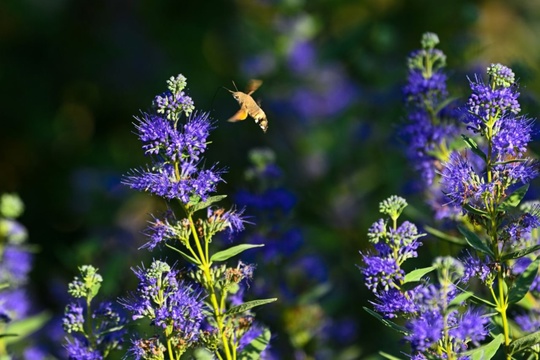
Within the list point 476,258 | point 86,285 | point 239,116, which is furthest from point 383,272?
point 86,285

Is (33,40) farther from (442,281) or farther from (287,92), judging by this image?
(442,281)

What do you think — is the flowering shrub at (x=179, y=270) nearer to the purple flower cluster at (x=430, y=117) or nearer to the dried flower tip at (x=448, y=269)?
the dried flower tip at (x=448, y=269)

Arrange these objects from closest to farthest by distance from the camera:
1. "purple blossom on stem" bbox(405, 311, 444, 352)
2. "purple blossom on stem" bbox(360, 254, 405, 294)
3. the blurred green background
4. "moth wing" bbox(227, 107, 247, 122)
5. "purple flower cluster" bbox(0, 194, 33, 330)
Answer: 1. "purple blossom on stem" bbox(405, 311, 444, 352)
2. "purple blossom on stem" bbox(360, 254, 405, 294)
3. "moth wing" bbox(227, 107, 247, 122)
4. "purple flower cluster" bbox(0, 194, 33, 330)
5. the blurred green background

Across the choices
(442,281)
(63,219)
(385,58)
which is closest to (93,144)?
(63,219)

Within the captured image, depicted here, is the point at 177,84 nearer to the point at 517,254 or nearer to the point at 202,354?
the point at 202,354

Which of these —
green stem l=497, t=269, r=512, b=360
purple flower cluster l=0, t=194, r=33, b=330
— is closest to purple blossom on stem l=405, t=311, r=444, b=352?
green stem l=497, t=269, r=512, b=360

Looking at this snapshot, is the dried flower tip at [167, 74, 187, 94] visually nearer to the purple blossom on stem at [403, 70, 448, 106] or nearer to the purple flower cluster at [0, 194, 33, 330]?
the purple blossom on stem at [403, 70, 448, 106]
